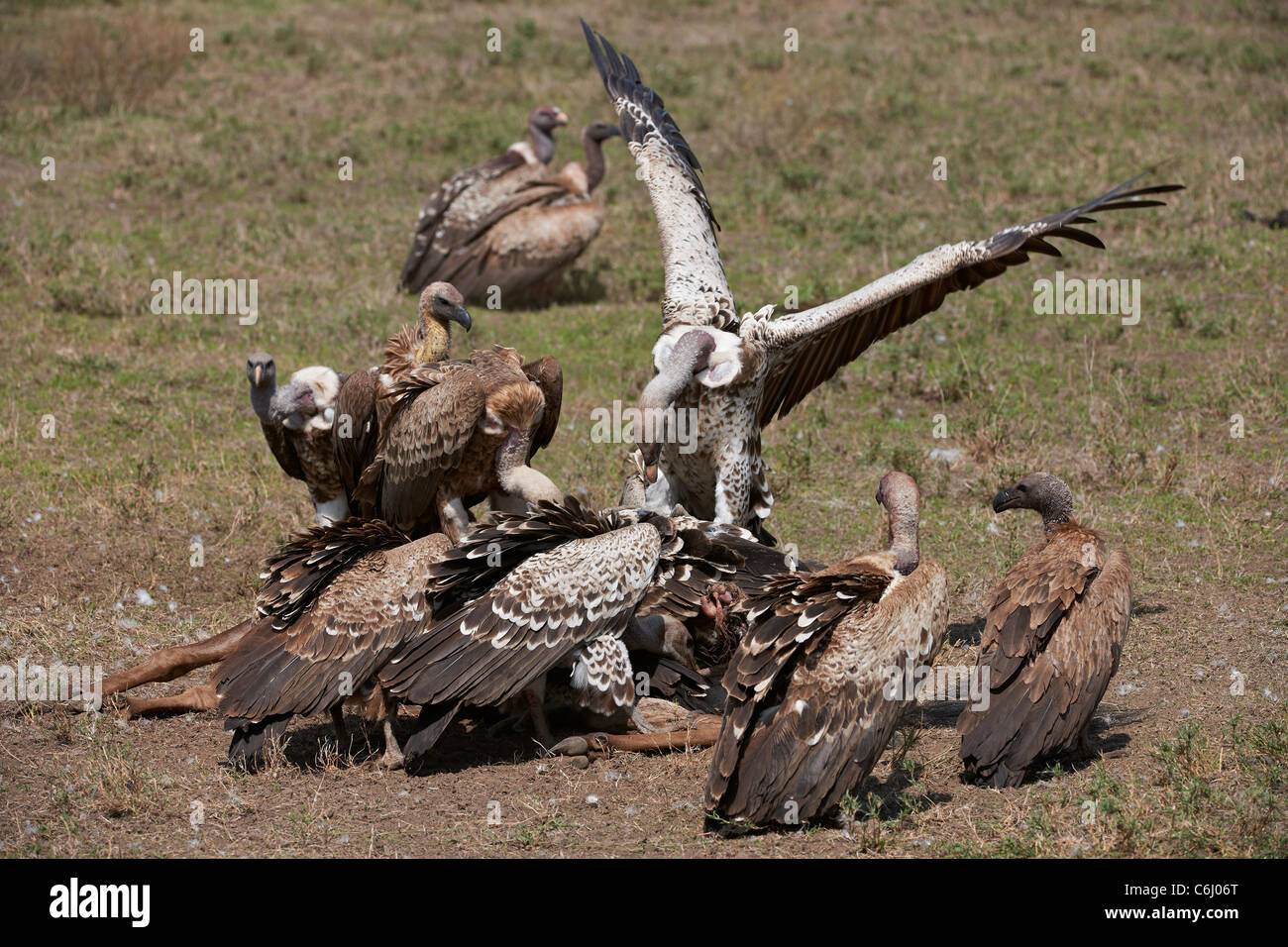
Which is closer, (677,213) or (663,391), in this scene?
(663,391)

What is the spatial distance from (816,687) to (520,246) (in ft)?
24.1

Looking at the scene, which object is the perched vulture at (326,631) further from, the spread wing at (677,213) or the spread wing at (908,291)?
the spread wing at (908,291)

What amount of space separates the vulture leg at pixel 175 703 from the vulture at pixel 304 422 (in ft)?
4.81

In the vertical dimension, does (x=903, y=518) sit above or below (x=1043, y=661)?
above

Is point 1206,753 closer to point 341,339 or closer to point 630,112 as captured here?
point 630,112

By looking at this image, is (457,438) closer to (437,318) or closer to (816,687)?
(437,318)

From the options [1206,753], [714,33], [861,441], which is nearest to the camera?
[1206,753]

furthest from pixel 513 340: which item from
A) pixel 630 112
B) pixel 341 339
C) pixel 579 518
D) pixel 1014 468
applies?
pixel 579 518

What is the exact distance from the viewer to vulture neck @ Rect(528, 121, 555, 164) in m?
13.0

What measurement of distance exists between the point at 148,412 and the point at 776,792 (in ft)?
20.2

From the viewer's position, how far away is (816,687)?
4824mm

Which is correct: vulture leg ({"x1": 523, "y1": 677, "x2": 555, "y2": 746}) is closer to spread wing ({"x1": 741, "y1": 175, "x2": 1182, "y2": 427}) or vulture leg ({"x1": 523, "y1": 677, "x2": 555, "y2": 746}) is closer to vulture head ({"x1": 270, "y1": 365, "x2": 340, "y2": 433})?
vulture head ({"x1": 270, "y1": 365, "x2": 340, "y2": 433})

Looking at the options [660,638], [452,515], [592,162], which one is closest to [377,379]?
[452,515]
